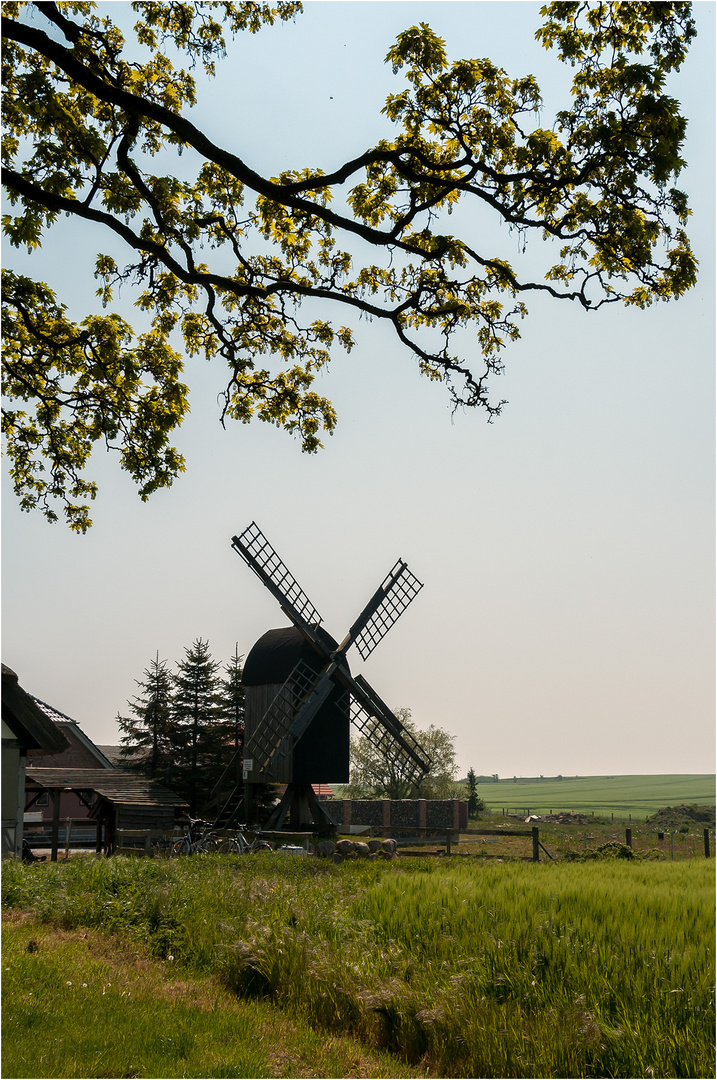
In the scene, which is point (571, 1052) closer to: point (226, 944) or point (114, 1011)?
point (114, 1011)

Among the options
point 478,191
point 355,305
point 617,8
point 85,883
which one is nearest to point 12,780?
point 85,883

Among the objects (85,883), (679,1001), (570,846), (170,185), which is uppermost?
(170,185)

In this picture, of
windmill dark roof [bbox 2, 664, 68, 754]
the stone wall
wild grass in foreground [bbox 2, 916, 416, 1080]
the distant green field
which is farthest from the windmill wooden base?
the distant green field

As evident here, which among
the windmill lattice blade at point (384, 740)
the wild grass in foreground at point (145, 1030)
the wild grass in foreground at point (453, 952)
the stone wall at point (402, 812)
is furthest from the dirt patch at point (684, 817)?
the wild grass in foreground at point (145, 1030)

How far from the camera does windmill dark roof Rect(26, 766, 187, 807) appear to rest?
2752 centimetres

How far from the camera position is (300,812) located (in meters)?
29.2

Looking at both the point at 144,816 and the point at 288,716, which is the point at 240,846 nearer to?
the point at 144,816

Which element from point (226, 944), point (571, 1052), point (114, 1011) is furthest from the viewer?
point (226, 944)

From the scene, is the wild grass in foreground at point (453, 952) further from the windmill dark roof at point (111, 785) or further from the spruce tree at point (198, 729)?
the spruce tree at point (198, 729)

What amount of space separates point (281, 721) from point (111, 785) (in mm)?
6300

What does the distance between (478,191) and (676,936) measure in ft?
28.9

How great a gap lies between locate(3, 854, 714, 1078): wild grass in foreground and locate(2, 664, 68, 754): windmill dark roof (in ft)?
7.12

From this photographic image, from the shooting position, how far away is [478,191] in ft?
33.0

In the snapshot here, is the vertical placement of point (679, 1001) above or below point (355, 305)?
below
